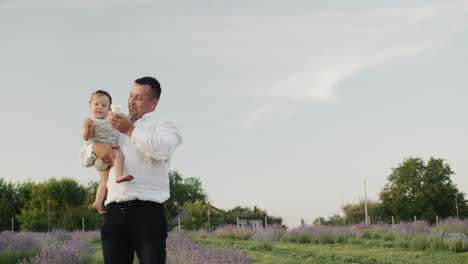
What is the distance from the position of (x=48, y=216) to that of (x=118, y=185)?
105 feet

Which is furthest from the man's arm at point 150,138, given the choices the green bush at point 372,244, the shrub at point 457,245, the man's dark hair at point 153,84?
the green bush at point 372,244

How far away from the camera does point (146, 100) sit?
3.17 m

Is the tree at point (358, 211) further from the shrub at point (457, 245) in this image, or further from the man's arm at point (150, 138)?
the man's arm at point (150, 138)

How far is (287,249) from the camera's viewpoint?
37.8ft

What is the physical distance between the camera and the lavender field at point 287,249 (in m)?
6.64

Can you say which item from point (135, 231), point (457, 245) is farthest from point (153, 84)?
point (457, 245)

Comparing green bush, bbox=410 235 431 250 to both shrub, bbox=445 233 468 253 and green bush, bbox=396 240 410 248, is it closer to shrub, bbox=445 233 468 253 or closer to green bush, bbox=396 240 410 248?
green bush, bbox=396 240 410 248

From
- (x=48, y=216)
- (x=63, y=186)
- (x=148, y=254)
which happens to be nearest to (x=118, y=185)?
(x=148, y=254)

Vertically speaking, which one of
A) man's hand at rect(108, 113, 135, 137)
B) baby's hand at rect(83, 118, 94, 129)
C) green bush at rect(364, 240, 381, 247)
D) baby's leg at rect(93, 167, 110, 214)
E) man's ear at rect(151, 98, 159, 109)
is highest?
man's ear at rect(151, 98, 159, 109)

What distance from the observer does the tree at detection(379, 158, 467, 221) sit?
42938mm

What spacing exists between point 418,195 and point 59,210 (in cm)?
2984

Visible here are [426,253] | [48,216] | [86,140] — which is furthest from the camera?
[48,216]

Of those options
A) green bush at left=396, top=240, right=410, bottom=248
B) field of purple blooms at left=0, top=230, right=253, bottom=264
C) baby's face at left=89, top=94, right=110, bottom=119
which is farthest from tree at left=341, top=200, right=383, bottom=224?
baby's face at left=89, top=94, right=110, bottom=119

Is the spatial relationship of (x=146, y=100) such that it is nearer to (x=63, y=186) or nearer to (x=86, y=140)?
(x=86, y=140)
